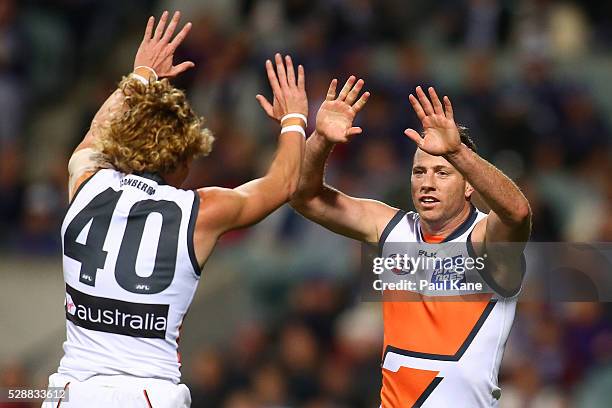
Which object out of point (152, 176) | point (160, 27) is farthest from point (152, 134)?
point (160, 27)

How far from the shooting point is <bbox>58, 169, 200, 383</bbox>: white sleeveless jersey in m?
4.77

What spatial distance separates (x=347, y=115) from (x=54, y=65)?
9.62 meters

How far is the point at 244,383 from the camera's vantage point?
10125mm

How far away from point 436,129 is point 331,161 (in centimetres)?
661

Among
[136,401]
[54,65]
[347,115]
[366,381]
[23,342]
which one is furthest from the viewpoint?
[54,65]

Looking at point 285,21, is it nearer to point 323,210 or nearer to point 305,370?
point 305,370

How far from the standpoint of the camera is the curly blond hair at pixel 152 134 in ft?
16.0

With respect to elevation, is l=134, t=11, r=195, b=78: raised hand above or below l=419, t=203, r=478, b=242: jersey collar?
above

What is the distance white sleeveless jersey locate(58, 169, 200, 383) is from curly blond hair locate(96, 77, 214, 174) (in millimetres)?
91

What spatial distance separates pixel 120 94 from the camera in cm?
535

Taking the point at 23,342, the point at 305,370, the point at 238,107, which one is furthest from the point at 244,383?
the point at 238,107

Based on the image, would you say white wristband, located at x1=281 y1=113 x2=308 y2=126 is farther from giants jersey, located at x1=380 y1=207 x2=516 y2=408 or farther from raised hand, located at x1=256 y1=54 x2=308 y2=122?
giants jersey, located at x1=380 y1=207 x2=516 y2=408

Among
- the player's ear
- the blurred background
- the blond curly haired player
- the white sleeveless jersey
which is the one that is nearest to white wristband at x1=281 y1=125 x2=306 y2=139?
the blond curly haired player

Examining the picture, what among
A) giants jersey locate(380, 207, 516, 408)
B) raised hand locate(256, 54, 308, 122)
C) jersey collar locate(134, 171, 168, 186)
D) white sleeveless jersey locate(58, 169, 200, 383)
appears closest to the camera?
white sleeveless jersey locate(58, 169, 200, 383)
